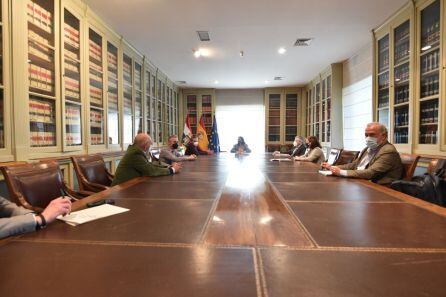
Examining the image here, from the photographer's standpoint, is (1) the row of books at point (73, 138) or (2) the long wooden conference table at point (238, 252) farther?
(1) the row of books at point (73, 138)

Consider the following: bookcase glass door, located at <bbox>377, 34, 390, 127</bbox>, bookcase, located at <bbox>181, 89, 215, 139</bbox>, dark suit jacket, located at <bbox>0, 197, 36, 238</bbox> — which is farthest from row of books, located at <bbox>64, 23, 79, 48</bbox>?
bookcase, located at <bbox>181, 89, 215, 139</bbox>

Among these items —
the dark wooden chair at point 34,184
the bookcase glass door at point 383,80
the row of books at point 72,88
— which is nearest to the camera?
the dark wooden chair at point 34,184

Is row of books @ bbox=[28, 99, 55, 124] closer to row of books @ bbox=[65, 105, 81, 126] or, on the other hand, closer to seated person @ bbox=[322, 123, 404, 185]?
row of books @ bbox=[65, 105, 81, 126]

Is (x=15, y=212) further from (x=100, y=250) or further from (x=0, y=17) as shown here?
(x=0, y=17)

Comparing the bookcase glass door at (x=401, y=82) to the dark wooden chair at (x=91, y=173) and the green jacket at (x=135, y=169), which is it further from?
the dark wooden chair at (x=91, y=173)

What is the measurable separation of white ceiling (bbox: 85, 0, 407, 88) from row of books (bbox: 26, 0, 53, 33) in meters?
0.64

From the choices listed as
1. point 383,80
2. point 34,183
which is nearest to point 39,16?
point 34,183

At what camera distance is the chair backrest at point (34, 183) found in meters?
1.57

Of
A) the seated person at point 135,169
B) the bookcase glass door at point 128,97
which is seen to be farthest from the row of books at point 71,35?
the seated person at point 135,169

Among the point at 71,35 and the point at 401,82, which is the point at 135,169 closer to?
the point at 71,35

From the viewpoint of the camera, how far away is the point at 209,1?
131 inches

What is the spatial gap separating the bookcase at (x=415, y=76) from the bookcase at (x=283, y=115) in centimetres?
455

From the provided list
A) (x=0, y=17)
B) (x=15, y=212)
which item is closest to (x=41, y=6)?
(x=0, y=17)

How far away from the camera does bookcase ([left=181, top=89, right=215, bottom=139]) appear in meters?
9.04
